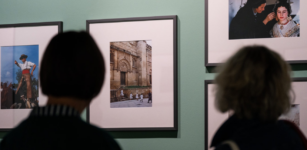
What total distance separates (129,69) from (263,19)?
2.85ft

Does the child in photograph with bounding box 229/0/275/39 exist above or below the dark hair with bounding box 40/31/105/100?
Result: above

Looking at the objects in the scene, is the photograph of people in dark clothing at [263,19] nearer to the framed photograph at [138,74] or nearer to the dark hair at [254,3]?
the dark hair at [254,3]

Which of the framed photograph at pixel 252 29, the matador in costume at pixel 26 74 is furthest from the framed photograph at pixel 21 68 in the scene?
the framed photograph at pixel 252 29

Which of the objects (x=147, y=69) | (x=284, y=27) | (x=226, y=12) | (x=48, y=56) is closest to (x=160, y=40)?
(x=147, y=69)

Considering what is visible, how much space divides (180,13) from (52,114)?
1.16 metres

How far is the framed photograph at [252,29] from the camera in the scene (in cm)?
146

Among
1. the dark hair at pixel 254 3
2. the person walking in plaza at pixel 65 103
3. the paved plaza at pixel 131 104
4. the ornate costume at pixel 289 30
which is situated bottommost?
the paved plaza at pixel 131 104

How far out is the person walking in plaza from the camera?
0.60m

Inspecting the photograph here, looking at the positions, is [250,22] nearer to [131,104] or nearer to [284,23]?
[284,23]

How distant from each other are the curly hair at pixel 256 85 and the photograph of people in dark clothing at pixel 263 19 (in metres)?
0.82

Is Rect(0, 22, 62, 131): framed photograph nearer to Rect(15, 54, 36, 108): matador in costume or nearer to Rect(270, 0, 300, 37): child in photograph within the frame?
Rect(15, 54, 36, 108): matador in costume

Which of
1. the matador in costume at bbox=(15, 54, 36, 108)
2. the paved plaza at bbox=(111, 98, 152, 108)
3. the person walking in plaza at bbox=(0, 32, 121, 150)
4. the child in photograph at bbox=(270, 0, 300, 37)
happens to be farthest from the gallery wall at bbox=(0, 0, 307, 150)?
the person walking in plaza at bbox=(0, 32, 121, 150)

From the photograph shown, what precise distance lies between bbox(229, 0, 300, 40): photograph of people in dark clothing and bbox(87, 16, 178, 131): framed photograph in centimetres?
37

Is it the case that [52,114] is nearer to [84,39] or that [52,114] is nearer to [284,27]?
[84,39]
